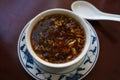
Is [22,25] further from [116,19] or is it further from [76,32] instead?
[116,19]

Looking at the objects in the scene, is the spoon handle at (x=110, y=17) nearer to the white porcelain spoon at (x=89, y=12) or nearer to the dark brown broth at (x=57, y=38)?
the white porcelain spoon at (x=89, y=12)

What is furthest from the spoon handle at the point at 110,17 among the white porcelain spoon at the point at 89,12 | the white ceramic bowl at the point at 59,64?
the white ceramic bowl at the point at 59,64

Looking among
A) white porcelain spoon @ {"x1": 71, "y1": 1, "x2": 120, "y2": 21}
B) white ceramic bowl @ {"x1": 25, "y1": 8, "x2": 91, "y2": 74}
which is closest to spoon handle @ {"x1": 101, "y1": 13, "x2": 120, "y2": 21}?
white porcelain spoon @ {"x1": 71, "y1": 1, "x2": 120, "y2": 21}

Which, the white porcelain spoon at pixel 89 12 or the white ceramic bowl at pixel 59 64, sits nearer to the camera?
the white ceramic bowl at pixel 59 64

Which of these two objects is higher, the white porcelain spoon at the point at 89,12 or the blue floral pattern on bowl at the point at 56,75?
the white porcelain spoon at the point at 89,12

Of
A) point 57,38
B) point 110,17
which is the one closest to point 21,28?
point 57,38

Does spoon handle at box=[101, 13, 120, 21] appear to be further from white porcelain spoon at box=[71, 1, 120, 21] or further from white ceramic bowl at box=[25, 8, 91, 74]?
white ceramic bowl at box=[25, 8, 91, 74]
